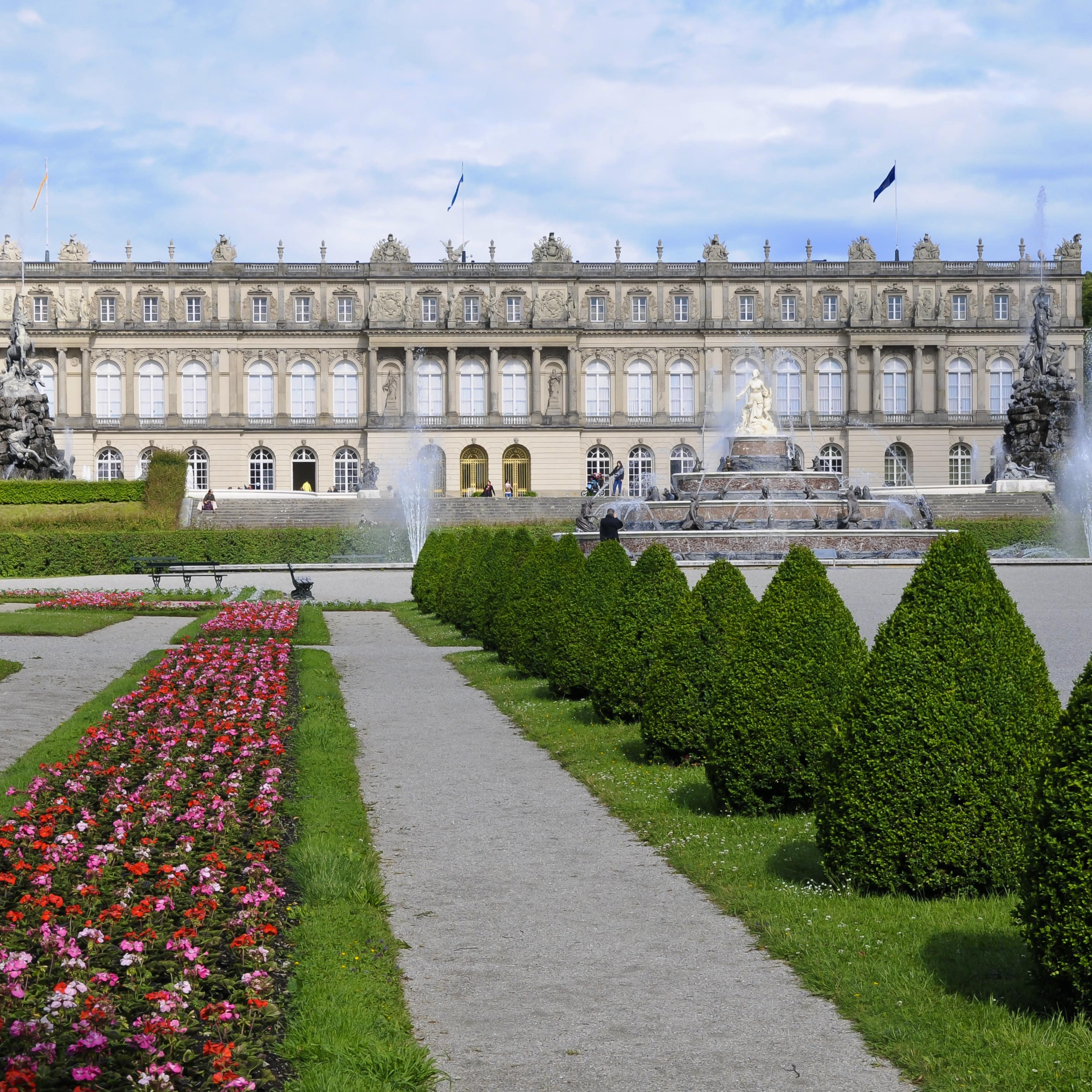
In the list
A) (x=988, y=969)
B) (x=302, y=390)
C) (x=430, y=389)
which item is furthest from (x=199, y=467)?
(x=988, y=969)

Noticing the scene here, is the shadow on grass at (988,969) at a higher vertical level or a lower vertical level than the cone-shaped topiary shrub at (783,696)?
lower

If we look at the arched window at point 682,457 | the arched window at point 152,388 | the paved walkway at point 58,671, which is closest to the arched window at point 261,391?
the arched window at point 152,388

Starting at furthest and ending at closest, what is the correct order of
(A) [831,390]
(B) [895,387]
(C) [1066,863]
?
(B) [895,387] < (A) [831,390] < (C) [1066,863]

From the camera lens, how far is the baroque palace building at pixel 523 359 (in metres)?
62.3

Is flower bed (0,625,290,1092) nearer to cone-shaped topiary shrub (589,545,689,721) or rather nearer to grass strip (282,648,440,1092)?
grass strip (282,648,440,1092)

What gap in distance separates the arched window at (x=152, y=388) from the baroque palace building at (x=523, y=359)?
0.42 ft

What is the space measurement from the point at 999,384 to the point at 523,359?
23.0 m

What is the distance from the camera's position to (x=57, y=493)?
32531mm

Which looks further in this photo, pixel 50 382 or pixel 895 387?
pixel 895 387

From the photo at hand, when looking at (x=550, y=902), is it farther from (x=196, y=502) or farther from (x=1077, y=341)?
(x=1077, y=341)

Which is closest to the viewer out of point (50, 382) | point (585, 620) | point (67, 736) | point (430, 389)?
point (67, 736)

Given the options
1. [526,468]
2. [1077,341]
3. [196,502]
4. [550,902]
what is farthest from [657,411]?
[550,902]

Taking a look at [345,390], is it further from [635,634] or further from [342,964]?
[342,964]

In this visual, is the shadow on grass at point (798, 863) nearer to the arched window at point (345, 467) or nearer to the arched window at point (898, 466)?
the arched window at point (345, 467)
